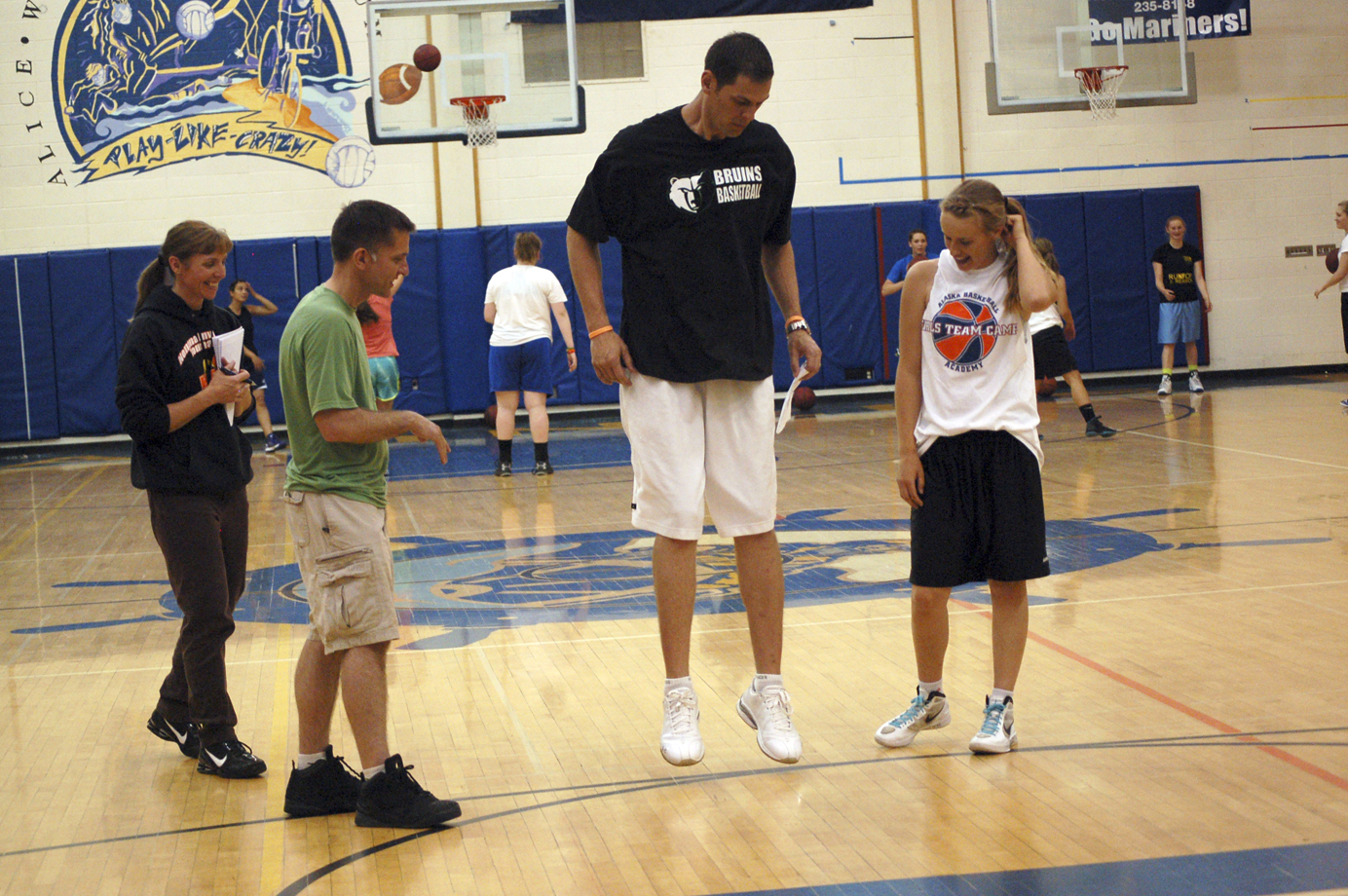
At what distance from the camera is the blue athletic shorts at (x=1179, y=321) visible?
47.8 ft

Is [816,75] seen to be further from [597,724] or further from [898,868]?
[898,868]

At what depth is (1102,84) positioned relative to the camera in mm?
13633

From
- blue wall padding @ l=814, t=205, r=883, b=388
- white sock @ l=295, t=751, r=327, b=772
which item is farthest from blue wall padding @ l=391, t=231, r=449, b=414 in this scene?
white sock @ l=295, t=751, r=327, b=772

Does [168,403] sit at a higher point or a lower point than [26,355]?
lower

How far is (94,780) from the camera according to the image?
3.74m

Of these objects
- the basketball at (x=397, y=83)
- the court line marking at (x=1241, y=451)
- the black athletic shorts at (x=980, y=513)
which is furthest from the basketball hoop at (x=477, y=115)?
the black athletic shorts at (x=980, y=513)

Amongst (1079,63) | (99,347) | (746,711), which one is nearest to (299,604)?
(746,711)

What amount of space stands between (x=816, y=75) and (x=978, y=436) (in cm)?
1242

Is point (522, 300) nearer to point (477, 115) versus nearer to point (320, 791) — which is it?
point (477, 115)

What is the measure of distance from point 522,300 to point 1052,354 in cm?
422

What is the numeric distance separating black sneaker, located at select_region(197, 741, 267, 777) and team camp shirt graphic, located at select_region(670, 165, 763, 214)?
196 cm

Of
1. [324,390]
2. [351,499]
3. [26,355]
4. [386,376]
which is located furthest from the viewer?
[26,355]

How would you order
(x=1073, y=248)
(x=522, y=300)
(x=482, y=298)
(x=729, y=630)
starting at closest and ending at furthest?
(x=729, y=630), (x=522, y=300), (x=482, y=298), (x=1073, y=248)

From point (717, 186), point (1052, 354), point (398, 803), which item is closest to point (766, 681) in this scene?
point (398, 803)
